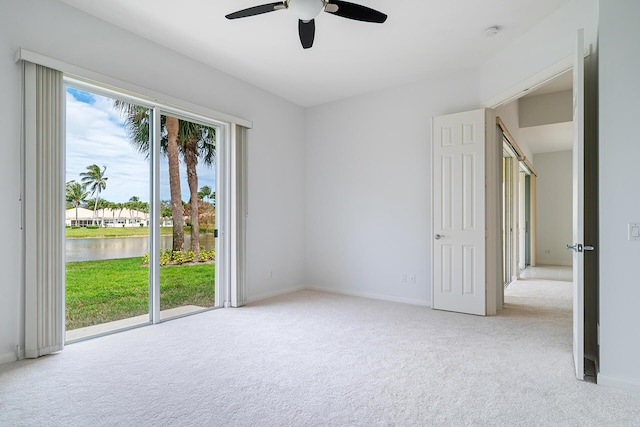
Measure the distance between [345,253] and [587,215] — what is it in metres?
3.32

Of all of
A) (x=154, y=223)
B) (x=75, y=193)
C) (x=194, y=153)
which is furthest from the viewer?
(x=194, y=153)

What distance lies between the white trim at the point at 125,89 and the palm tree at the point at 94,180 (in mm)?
772

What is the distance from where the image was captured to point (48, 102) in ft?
9.96

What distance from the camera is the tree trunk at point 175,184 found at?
423 centimetres

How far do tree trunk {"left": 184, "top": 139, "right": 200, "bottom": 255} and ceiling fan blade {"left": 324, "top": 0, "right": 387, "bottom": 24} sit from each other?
2.58 meters

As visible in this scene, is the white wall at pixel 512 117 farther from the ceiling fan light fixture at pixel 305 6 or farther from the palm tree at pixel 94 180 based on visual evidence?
the palm tree at pixel 94 180

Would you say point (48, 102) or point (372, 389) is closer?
point (372, 389)

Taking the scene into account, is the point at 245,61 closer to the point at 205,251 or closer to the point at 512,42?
the point at 205,251

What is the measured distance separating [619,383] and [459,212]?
240 cm

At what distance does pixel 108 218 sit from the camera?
143 inches

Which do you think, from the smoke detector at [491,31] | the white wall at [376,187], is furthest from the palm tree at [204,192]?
the smoke detector at [491,31]

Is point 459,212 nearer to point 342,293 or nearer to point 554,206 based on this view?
point 342,293

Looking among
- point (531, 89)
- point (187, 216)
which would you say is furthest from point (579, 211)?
point (187, 216)

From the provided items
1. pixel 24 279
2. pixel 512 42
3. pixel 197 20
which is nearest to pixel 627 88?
pixel 512 42
